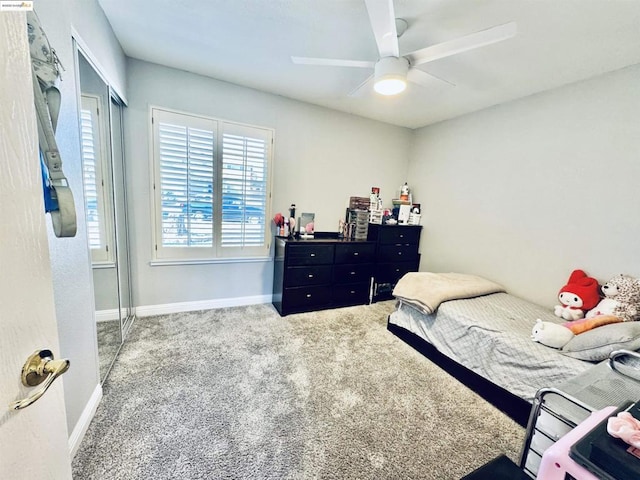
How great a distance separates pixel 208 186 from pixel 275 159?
0.85 metres

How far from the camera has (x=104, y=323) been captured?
1.95m

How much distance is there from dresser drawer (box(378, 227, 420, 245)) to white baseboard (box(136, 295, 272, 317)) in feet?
5.59

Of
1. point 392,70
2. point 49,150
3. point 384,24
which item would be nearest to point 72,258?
point 49,150

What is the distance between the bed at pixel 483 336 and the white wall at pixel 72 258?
2455mm

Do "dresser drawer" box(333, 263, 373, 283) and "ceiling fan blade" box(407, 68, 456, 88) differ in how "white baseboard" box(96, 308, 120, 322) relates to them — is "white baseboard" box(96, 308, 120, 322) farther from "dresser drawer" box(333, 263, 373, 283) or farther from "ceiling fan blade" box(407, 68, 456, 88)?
"ceiling fan blade" box(407, 68, 456, 88)

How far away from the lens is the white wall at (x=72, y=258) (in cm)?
121

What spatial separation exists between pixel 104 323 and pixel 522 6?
344cm

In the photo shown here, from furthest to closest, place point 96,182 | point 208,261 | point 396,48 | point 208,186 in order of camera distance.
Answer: point 208,261 < point 208,186 < point 96,182 < point 396,48

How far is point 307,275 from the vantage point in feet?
10.1

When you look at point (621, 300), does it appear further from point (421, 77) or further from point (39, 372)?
point (39, 372)

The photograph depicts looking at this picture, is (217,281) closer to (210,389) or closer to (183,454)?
(210,389)

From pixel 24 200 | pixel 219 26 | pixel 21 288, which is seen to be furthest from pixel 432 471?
pixel 219 26

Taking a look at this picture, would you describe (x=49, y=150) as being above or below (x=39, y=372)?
above

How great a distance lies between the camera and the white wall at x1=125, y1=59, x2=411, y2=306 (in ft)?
8.52
